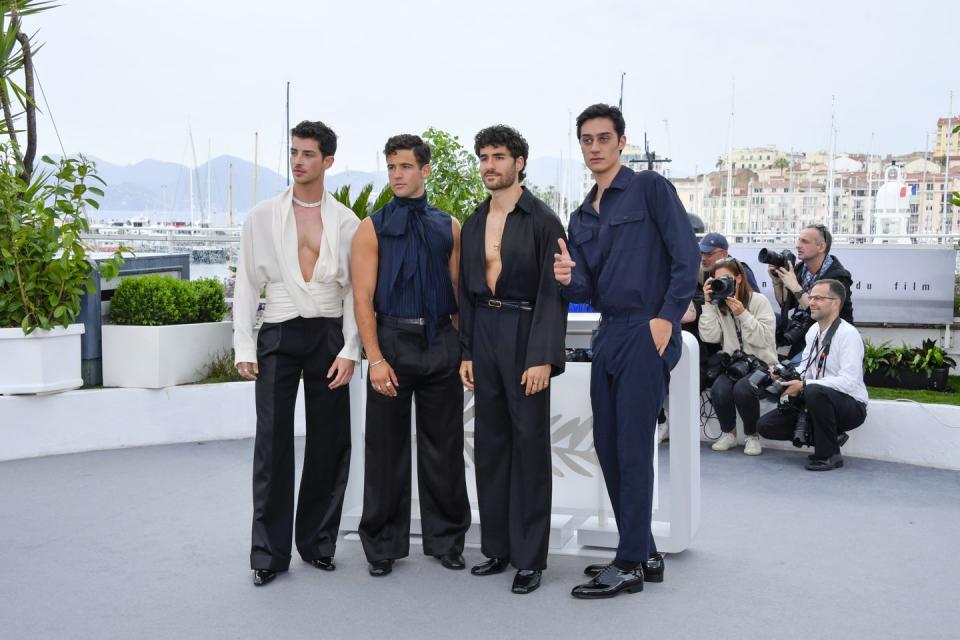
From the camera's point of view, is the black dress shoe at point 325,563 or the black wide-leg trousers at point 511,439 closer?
the black wide-leg trousers at point 511,439

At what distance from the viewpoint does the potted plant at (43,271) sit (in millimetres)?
5859

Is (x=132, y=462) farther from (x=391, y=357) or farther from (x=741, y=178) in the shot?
(x=741, y=178)

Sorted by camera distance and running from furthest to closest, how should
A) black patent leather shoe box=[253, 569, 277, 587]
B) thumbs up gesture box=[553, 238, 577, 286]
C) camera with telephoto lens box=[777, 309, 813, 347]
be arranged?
camera with telephoto lens box=[777, 309, 813, 347]
black patent leather shoe box=[253, 569, 277, 587]
thumbs up gesture box=[553, 238, 577, 286]

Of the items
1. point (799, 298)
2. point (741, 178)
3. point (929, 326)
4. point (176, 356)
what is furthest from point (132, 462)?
point (741, 178)

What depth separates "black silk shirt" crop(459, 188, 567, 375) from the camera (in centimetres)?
371

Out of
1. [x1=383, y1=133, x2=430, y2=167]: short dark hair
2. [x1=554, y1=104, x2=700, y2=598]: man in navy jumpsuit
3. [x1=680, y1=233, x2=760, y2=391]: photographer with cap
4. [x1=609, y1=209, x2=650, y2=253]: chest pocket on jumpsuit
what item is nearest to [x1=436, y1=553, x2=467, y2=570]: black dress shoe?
[x1=554, y1=104, x2=700, y2=598]: man in navy jumpsuit

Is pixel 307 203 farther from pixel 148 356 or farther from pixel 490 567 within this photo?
pixel 148 356

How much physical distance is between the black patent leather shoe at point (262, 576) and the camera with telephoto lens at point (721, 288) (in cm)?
317

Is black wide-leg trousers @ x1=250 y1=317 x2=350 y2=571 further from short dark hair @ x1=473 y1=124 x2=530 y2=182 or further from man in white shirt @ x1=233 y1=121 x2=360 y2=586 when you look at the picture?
short dark hair @ x1=473 y1=124 x2=530 y2=182

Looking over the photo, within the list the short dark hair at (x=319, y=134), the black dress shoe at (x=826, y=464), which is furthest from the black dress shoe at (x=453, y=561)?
the black dress shoe at (x=826, y=464)

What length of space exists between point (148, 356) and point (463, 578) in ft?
10.6

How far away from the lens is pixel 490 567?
13.0 ft

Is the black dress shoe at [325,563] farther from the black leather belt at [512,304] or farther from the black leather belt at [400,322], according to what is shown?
the black leather belt at [512,304]

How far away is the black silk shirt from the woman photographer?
2.46m
